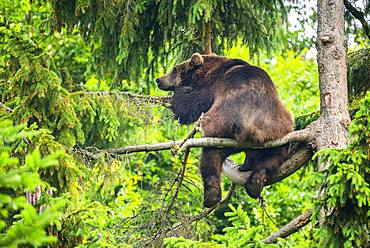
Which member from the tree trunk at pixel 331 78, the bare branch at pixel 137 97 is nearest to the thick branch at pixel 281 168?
the tree trunk at pixel 331 78

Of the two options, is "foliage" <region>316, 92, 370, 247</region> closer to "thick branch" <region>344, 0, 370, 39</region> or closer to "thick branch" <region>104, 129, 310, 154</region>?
"thick branch" <region>104, 129, 310, 154</region>

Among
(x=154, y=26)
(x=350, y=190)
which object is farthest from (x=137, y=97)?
(x=350, y=190)

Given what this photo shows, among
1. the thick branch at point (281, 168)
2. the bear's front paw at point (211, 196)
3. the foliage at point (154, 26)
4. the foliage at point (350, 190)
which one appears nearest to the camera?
the foliage at point (350, 190)

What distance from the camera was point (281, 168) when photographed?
6.42 meters

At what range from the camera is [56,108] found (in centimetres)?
534

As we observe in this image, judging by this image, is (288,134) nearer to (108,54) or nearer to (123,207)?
(108,54)

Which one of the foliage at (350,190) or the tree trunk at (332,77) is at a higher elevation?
the tree trunk at (332,77)

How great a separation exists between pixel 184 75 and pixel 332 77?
189cm

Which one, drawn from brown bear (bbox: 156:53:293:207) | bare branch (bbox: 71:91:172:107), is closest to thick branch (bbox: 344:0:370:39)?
brown bear (bbox: 156:53:293:207)

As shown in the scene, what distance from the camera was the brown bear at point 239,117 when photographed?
20.5 ft

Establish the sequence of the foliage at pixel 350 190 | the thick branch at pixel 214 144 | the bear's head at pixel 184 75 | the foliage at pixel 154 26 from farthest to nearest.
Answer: the bear's head at pixel 184 75 → the foliage at pixel 154 26 → the thick branch at pixel 214 144 → the foliage at pixel 350 190

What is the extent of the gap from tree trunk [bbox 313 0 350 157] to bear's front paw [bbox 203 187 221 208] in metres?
1.03

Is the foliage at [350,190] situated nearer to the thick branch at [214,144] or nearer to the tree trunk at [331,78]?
the tree trunk at [331,78]

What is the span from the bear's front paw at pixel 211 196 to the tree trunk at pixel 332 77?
3.36 ft
